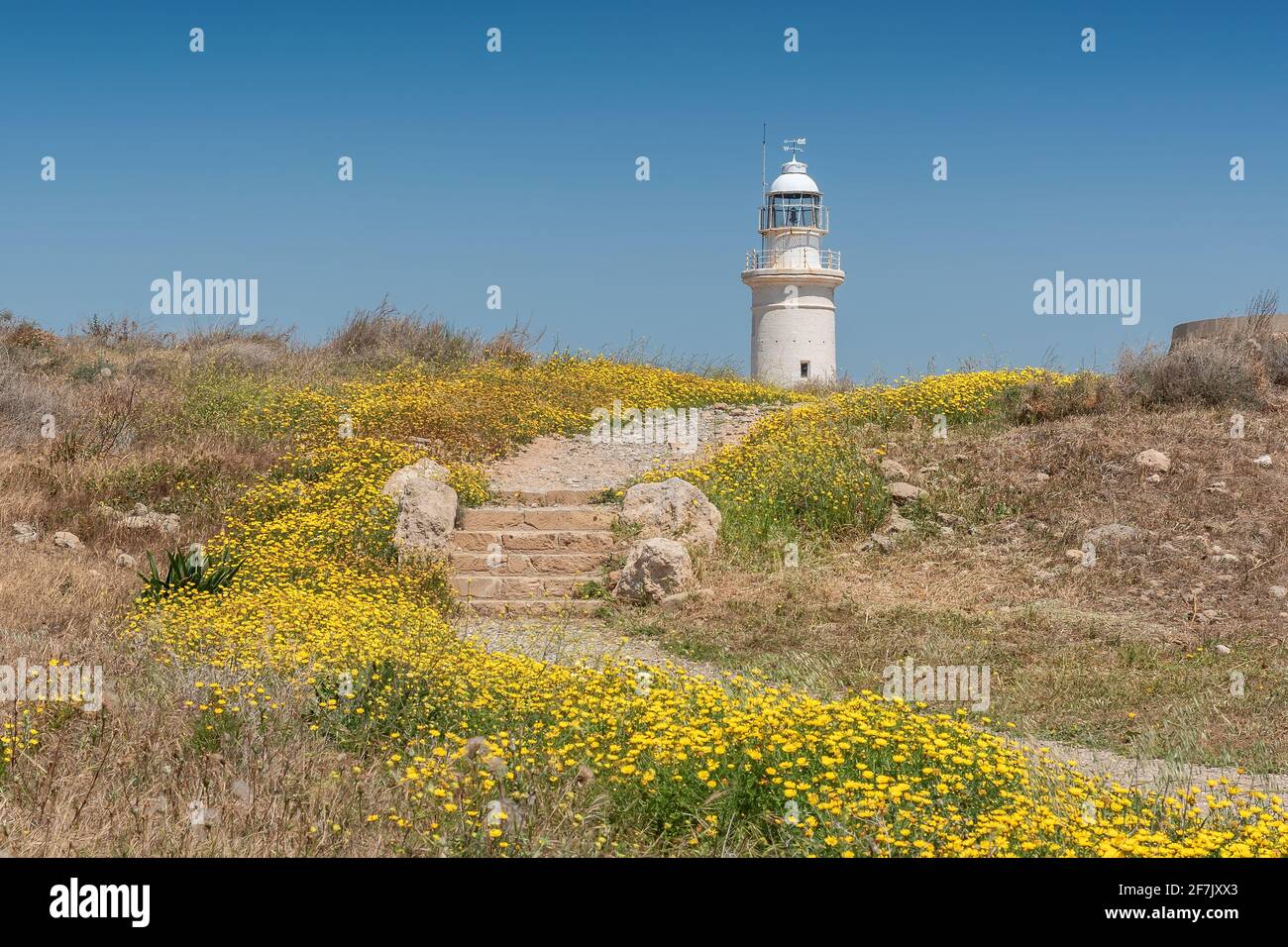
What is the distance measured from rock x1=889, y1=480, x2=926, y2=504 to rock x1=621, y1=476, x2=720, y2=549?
211cm

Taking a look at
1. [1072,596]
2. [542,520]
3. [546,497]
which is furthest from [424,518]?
[1072,596]

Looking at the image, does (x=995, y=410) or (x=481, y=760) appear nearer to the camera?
(x=481, y=760)

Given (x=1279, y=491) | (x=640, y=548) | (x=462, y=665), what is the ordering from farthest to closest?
(x=1279, y=491), (x=640, y=548), (x=462, y=665)

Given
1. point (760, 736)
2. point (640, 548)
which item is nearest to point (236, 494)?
point (640, 548)

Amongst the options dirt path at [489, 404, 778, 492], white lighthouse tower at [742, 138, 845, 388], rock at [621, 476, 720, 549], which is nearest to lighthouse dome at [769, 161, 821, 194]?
white lighthouse tower at [742, 138, 845, 388]

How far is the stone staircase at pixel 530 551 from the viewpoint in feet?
37.2

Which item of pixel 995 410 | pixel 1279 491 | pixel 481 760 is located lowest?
pixel 481 760

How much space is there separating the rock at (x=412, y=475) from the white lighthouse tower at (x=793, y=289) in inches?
652

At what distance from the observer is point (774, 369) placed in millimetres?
29281

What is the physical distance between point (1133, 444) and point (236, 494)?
35.0 ft

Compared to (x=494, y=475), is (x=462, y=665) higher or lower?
lower

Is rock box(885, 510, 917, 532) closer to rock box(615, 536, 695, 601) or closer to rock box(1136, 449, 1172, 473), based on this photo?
rock box(615, 536, 695, 601)

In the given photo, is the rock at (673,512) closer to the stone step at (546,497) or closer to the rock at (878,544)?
the stone step at (546,497)
